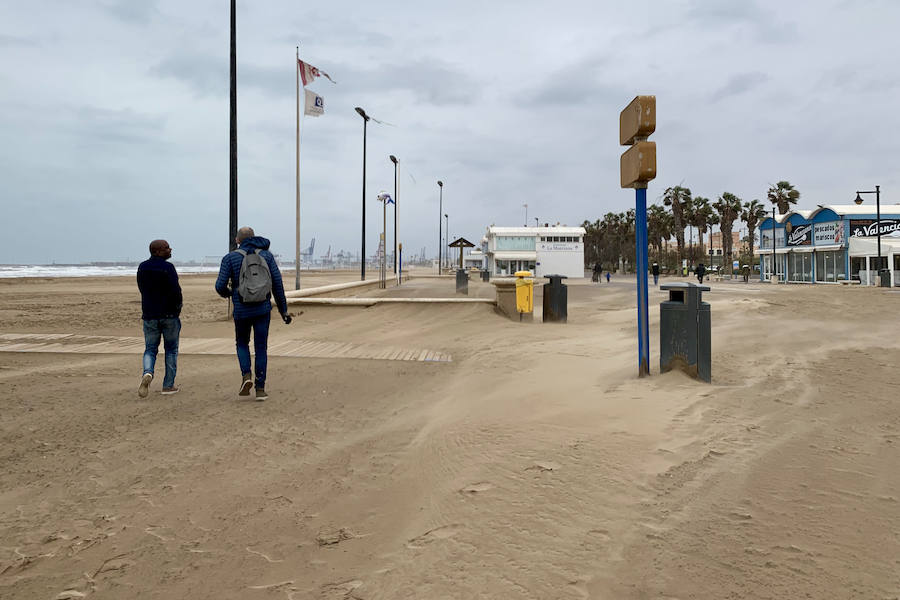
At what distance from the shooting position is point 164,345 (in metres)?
6.48

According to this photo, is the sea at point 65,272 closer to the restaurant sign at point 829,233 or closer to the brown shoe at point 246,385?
the brown shoe at point 246,385

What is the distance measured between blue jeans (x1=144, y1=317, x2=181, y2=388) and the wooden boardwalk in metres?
2.69

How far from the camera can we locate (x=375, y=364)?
8766 mm

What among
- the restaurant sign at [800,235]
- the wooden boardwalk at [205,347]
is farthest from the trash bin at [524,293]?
the restaurant sign at [800,235]

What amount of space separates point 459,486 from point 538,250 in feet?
199

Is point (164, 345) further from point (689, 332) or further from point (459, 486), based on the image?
point (689, 332)

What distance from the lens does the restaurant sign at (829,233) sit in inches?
1629

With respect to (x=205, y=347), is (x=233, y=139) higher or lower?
higher

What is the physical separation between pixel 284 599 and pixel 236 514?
3.35 ft

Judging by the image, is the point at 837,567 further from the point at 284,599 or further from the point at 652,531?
the point at 284,599

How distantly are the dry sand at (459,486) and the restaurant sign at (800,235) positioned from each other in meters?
43.7

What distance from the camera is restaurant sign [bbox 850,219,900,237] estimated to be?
40.9m

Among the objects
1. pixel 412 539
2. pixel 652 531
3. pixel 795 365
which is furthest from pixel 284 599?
pixel 795 365

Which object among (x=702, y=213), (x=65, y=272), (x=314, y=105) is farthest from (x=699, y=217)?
(x=65, y=272)
